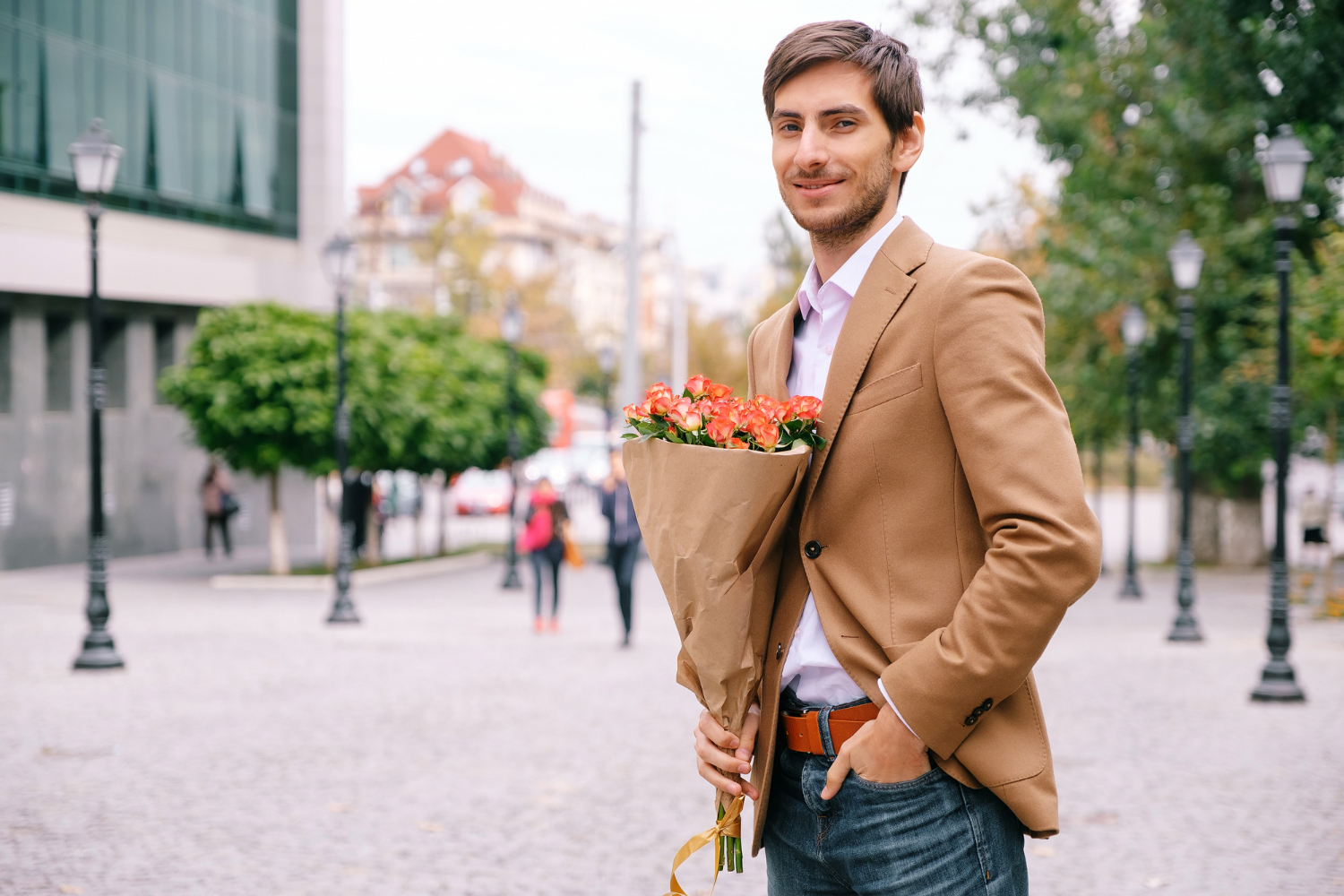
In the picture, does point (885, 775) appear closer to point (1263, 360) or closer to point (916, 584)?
point (916, 584)

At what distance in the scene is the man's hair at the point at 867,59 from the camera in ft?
7.43

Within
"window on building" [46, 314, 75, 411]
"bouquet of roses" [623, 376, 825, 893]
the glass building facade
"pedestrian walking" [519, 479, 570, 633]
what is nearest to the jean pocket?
"bouquet of roses" [623, 376, 825, 893]

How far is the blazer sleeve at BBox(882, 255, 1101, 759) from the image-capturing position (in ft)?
6.57

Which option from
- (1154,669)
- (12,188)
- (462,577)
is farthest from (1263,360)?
(12,188)

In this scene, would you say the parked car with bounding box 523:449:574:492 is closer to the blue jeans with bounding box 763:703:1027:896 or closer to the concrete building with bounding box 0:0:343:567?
the concrete building with bounding box 0:0:343:567

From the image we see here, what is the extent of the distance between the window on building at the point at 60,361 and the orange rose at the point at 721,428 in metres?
27.6

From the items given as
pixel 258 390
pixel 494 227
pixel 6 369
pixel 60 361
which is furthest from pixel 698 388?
pixel 494 227

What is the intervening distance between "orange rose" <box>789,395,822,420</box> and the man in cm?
4

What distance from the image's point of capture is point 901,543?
2213mm

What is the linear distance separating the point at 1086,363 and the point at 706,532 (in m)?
27.2

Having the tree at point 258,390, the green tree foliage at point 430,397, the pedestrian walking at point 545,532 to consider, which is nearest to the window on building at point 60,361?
the tree at point 258,390

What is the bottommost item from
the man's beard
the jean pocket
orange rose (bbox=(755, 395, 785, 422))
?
the jean pocket

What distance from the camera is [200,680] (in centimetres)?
1266

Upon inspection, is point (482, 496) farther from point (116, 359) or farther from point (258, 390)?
point (258, 390)
